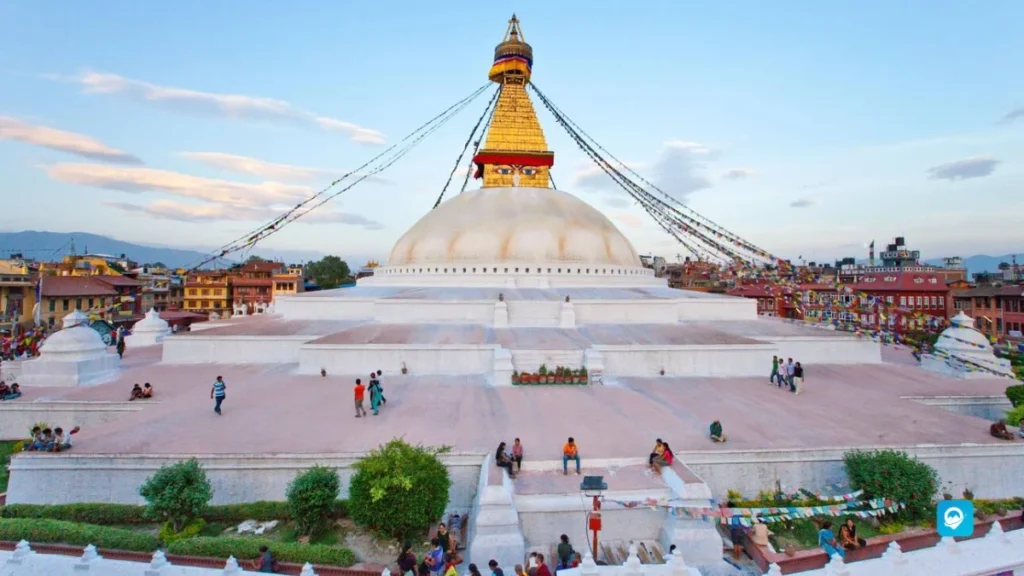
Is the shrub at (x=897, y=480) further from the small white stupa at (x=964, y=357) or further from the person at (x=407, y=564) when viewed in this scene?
the small white stupa at (x=964, y=357)

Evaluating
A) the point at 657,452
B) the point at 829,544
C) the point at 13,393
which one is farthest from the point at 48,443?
the point at 829,544

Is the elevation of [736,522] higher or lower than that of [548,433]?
lower

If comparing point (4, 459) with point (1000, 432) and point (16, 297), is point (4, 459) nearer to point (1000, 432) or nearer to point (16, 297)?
point (1000, 432)

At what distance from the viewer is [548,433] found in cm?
670

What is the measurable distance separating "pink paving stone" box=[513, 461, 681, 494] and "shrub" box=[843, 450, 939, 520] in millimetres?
2417

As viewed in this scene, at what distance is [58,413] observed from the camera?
327 inches

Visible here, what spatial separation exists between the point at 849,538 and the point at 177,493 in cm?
708

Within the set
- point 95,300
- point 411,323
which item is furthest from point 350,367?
point 95,300

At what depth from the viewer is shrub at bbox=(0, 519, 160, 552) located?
495cm

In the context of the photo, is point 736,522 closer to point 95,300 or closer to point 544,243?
point 544,243

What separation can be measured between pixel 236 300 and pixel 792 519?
1527 inches

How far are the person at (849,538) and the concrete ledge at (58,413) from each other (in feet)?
33.1

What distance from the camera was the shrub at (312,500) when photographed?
5129mm

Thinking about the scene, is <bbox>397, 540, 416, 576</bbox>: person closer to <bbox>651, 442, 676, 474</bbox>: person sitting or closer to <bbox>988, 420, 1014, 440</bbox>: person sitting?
<bbox>651, 442, 676, 474</bbox>: person sitting
